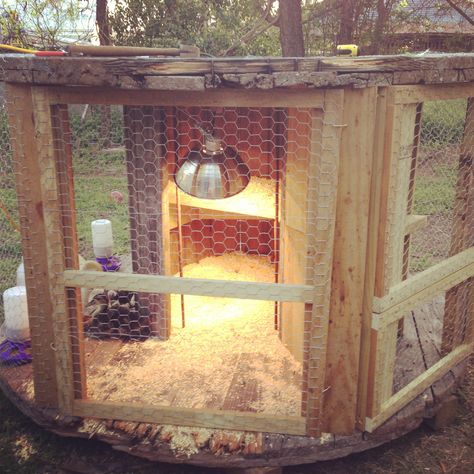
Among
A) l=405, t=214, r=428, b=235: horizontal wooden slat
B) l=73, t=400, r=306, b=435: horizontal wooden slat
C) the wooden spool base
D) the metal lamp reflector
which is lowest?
the wooden spool base

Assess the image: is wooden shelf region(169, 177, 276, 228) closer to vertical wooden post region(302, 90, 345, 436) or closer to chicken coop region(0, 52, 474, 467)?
chicken coop region(0, 52, 474, 467)

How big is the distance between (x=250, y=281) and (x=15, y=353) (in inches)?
60.9

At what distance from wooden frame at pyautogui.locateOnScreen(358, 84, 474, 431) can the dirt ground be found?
333mm

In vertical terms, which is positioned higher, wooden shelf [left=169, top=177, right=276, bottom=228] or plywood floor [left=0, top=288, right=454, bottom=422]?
wooden shelf [left=169, top=177, right=276, bottom=228]

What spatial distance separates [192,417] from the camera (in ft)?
8.30

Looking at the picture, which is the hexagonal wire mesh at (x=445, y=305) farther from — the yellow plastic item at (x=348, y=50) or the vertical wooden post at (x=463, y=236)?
the yellow plastic item at (x=348, y=50)

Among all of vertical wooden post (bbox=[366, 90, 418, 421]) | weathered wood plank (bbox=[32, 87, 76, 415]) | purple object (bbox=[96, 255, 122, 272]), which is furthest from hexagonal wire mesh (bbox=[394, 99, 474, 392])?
purple object (bbox=[96, 255, 122, 272])

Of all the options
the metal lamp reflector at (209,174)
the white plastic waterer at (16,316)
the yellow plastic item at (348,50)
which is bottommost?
the white plastic waterer at (16,316)

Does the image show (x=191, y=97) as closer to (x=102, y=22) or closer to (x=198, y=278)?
(x=198, y=278)

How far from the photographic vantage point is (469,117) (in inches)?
110

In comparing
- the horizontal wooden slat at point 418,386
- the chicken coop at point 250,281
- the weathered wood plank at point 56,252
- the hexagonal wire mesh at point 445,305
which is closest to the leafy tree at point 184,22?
the chicken coop at point 250,281

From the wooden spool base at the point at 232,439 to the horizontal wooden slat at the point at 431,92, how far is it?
1564 mm

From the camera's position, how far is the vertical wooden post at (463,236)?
286 cm

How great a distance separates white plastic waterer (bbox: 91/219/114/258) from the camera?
4469mm
